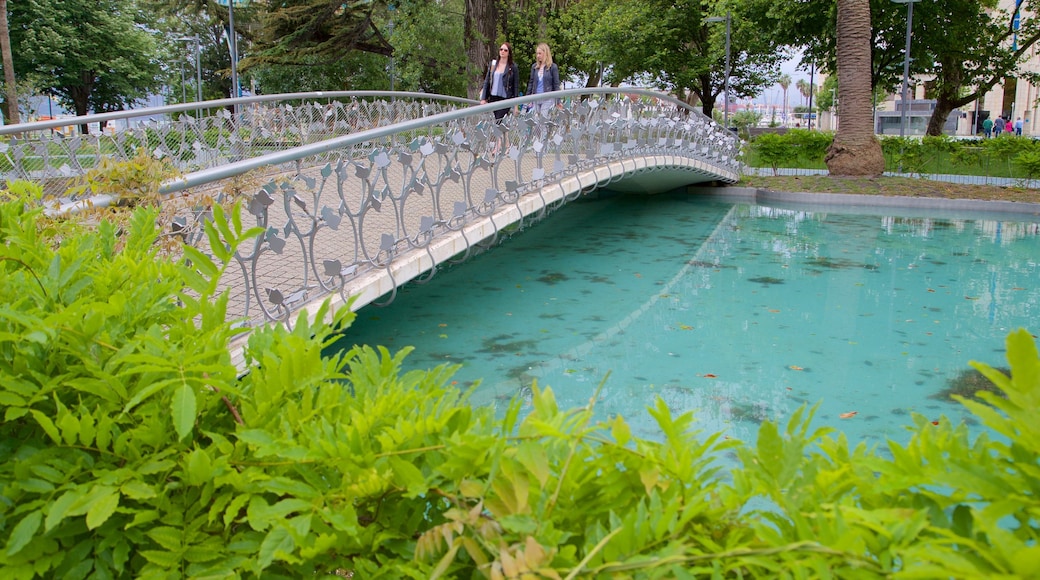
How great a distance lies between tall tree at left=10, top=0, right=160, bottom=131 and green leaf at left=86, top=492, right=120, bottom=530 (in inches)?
1472

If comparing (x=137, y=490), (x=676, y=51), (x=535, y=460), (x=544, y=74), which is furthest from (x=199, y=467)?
(x=676, y=51)

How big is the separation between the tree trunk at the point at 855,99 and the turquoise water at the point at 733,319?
4.28 metres

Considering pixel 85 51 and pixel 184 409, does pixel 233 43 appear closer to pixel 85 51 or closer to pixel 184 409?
pixel 85 51

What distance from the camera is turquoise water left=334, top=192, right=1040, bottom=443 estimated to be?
5.79m

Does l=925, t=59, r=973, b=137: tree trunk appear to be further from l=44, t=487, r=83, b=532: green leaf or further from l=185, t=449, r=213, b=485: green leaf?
l=44, t=487, r=83, b=532: green leaf

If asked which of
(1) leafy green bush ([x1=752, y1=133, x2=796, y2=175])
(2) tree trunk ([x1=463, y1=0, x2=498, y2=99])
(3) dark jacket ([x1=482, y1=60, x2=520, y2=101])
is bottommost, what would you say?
(1) leafy green bush ([x1=752, y1=133, x2=796, y2=175])

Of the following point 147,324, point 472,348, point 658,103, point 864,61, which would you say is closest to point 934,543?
point 147,324

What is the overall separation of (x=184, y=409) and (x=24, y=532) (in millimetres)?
343

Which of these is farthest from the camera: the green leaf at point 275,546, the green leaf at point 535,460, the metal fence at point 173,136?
the metal fence at point 173,136

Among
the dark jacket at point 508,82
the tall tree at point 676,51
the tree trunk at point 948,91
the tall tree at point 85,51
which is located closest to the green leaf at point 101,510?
the dark jacket at point 508,82

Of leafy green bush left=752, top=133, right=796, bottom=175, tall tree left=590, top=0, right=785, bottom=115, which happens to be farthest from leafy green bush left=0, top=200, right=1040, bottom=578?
tall tree left=590, top=0, right=785, bottom=115

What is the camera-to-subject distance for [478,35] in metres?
21.8

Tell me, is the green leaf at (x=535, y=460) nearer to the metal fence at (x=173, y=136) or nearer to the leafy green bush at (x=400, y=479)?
the leafy green bush at (x=400, y=479)

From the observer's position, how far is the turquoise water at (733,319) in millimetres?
5793
